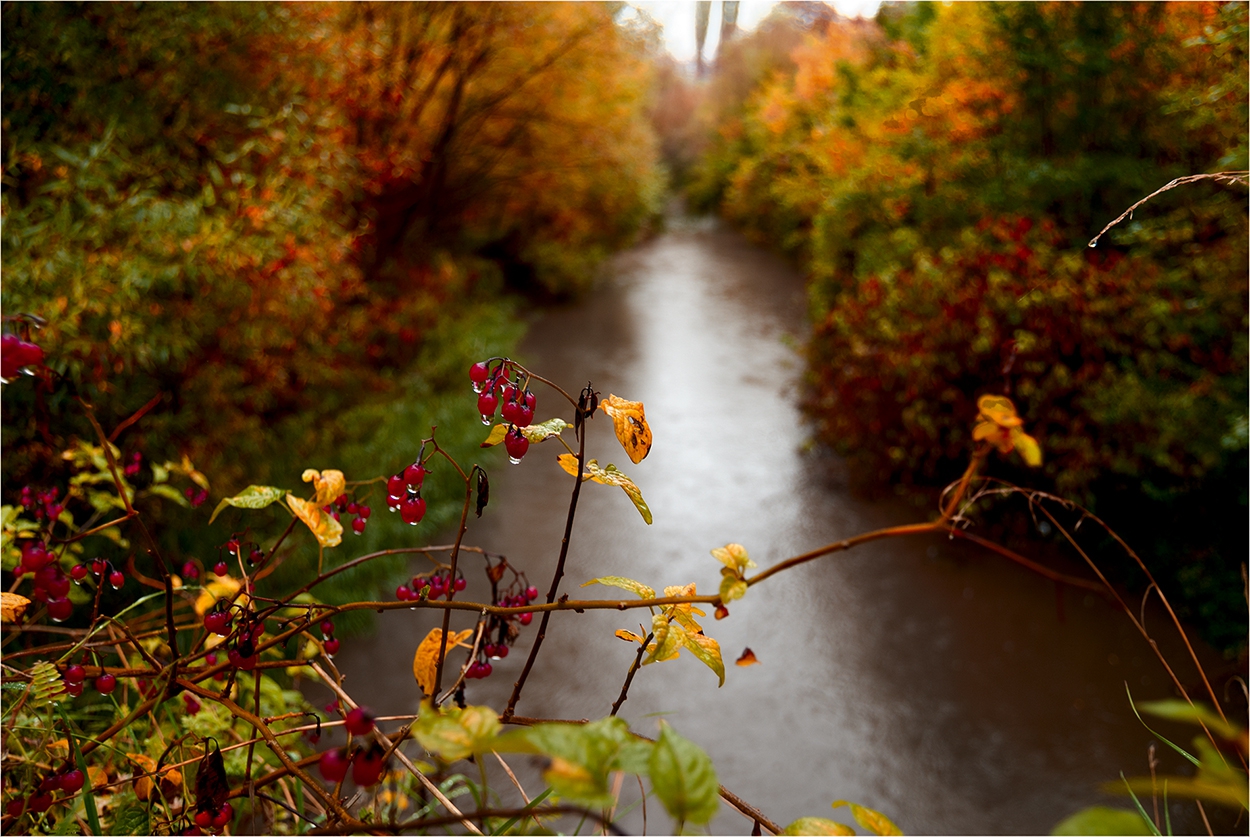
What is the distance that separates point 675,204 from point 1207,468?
25101 mm

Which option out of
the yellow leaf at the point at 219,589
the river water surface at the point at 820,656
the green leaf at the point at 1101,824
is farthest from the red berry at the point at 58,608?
the river water surface at the point at 820,656

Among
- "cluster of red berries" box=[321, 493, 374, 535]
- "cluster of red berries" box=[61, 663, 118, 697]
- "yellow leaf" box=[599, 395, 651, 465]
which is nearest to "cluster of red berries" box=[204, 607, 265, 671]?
"cluster of red berries" box=[61, 663, 118, 697]

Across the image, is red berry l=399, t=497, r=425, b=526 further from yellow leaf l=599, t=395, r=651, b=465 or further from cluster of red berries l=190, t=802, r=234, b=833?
cluster of red berries l=190, t=802, r=234, b=833

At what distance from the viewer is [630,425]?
95cm

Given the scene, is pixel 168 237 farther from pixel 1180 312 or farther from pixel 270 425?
pixel 1180 312

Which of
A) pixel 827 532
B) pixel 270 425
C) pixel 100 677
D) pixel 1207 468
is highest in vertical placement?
pixel 100 677

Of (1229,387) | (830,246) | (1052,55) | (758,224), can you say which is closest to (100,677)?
(1229,387)

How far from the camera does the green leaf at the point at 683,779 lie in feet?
1.72

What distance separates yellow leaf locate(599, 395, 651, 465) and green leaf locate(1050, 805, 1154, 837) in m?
0.57

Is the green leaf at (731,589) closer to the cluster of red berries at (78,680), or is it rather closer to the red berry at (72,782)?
the cluster of red berries at (78,680)

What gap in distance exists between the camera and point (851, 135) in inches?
344

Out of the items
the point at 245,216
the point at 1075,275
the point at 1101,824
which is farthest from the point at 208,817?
the point at 1075,275

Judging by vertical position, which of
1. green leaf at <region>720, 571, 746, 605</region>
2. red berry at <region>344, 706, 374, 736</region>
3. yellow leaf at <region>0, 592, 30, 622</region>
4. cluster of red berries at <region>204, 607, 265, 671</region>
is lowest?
yellow leaf at <region>0, 592, 30, 622</region>

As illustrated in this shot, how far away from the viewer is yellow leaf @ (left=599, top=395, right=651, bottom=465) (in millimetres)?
937
